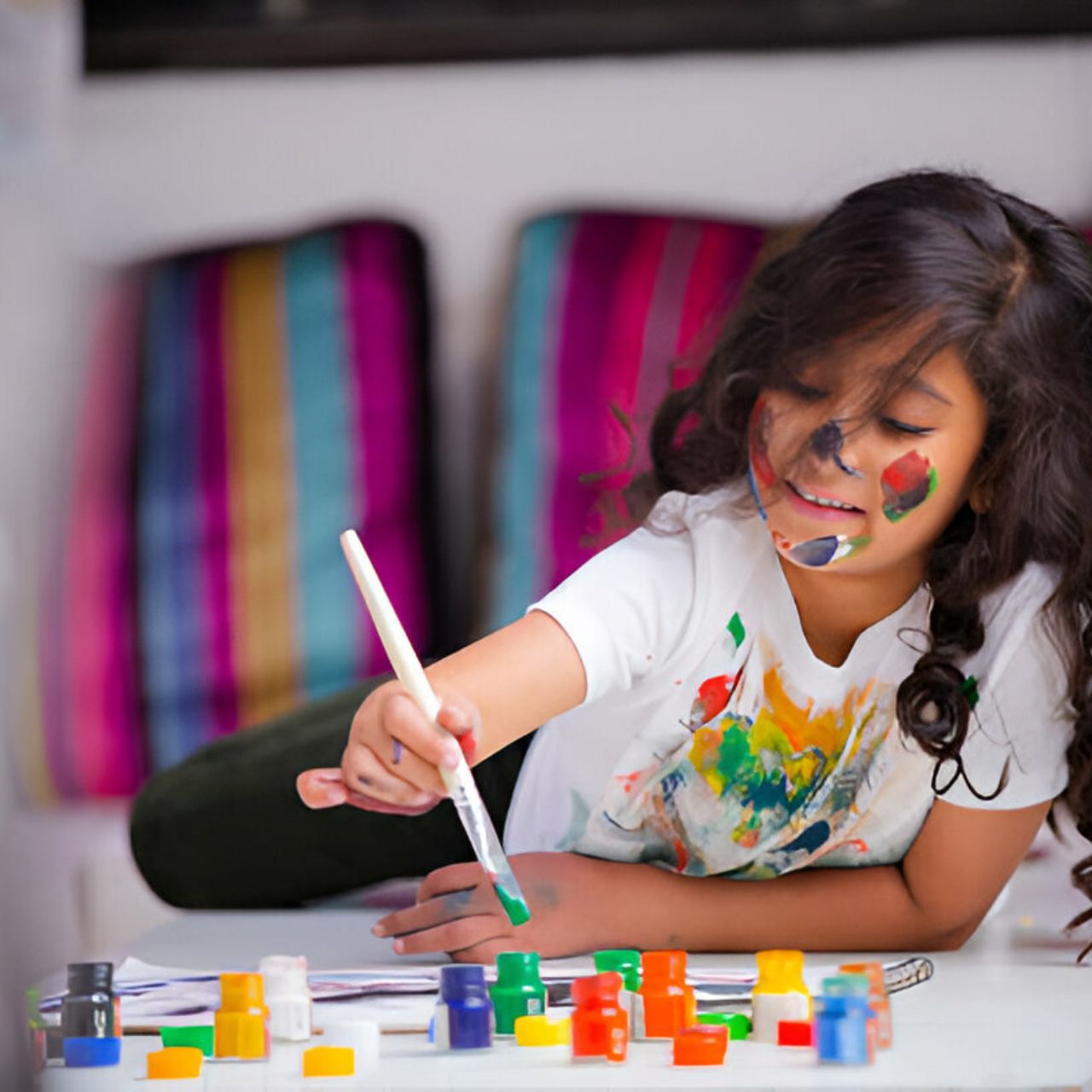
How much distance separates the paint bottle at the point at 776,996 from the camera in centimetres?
49

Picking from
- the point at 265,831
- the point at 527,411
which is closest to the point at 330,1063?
the point at 265,831

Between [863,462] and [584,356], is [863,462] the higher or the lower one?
the lower one

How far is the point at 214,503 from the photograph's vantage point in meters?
1.00

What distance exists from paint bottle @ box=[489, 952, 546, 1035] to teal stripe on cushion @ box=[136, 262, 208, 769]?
489 mm

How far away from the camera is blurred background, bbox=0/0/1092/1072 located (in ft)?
3.17

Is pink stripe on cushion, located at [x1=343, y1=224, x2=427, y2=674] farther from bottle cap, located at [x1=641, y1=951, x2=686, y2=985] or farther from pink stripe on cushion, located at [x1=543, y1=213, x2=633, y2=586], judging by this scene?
bottle cap, located at [x1=641, y1=951, x2=686, y2=985]

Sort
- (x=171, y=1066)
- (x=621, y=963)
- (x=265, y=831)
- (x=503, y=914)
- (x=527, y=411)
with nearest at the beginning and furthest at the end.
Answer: (x=171, y=1066) → (x=621, y=963) → (x=503, y=914) → (x=265, y=831) → (x=527, y=411)

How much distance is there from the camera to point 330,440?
3.26 feet

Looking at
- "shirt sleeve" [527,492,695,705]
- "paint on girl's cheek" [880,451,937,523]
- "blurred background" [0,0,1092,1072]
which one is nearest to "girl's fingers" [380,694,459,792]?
"shirt sleeve" [527,492,695,705]

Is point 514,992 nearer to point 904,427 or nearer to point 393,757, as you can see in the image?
point 393,757

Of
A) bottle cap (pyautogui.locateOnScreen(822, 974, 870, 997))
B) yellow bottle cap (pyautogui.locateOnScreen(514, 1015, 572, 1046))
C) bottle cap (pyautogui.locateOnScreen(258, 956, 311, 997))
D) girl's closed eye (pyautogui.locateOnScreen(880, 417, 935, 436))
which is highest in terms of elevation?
girl's closed eye (pyautogui.locateOnScreen(880, 417, 935, 436))

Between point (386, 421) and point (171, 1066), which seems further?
point (386, 421)

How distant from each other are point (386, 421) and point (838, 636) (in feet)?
1.29

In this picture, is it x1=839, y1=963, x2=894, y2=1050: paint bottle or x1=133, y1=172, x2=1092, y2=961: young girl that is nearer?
x1=839, y1=963, x2=894, y2=1050: paint bottle
